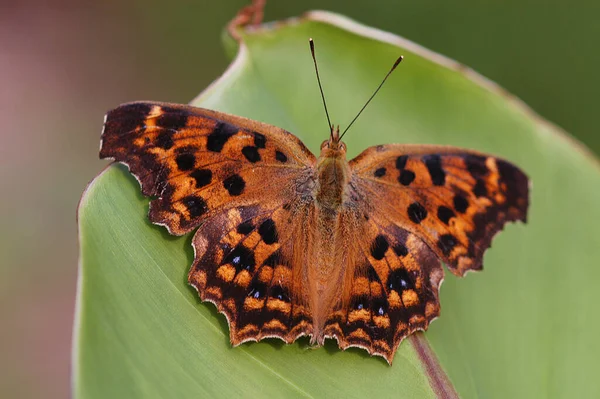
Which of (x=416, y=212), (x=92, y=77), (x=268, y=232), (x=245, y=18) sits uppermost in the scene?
(x=245, y=18)

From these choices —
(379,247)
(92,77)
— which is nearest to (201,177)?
(379,247)

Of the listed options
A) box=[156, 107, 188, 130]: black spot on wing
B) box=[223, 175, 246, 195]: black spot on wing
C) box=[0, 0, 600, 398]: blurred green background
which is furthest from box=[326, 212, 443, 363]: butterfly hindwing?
box=[0, 0, 600, 398]: blurred green background

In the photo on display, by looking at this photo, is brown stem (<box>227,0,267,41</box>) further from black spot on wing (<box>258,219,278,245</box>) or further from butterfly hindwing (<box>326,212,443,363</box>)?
butterfly hindwing (<box>326,212,443,363</box>)

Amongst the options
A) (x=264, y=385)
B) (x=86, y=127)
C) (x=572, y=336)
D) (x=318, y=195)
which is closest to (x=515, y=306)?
(x=572, y=336)

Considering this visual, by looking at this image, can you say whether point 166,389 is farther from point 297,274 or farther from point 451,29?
point 451,29

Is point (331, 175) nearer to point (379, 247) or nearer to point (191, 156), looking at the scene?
point (379, 247)

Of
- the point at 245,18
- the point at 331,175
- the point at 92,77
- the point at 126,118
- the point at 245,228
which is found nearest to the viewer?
the point at 126,118

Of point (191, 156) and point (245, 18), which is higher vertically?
point (245, 18)
